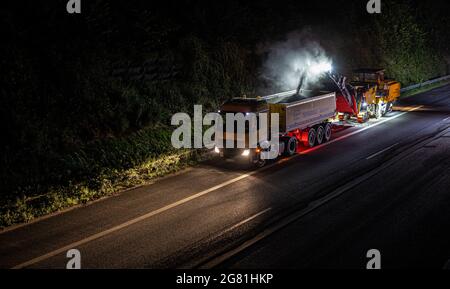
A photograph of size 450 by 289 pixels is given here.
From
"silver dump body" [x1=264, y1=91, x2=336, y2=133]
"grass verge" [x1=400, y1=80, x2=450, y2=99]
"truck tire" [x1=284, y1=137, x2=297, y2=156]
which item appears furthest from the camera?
"grass verge" [x1=400, y1=80, x2=450, y2=99]

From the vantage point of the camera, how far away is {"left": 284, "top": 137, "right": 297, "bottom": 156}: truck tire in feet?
62.2

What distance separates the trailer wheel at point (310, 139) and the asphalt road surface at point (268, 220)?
1759mm

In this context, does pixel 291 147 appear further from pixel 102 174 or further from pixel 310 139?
pixel 102 174

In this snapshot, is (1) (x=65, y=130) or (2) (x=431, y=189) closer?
(2) (x=431, y=189)

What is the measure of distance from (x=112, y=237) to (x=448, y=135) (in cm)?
1663

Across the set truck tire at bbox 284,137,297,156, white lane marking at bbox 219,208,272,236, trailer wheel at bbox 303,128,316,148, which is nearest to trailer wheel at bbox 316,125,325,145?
trailer wheel at bbox 303,128,316,148

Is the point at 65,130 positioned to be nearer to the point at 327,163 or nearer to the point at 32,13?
the point at 32,13

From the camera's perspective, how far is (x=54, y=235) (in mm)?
11727

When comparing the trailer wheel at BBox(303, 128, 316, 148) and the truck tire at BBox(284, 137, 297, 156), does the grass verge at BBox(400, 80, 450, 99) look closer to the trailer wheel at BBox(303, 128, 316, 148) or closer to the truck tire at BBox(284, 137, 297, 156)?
the trailer wheel at BBox(303, 128, 316, 148)

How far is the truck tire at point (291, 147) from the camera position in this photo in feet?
62.2

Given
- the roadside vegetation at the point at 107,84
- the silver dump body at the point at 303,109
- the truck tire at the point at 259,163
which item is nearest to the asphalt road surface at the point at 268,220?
the truck tire at the point at 259,163

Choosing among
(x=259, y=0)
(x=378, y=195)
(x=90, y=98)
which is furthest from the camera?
(x=259, y=0)

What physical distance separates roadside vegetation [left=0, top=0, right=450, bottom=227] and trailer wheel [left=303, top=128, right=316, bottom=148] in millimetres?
4506

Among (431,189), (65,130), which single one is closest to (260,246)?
(431,189)
